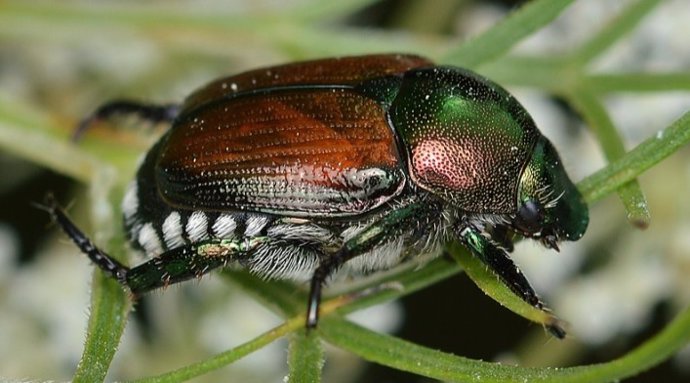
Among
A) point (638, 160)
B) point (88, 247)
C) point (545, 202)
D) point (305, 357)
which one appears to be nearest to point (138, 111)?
point (88, 247)

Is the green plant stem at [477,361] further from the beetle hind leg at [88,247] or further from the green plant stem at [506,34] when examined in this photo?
the green plant stem at [506,34]

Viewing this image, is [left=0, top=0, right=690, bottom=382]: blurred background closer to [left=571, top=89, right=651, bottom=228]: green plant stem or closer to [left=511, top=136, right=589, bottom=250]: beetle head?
[left=571, top=89, right=651, bottom=228]: green plant stem

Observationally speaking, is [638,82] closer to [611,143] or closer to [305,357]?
[611,143]

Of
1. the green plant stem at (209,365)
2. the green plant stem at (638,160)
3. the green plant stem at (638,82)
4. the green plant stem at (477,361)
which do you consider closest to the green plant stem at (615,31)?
the green plant stem at (638,82)

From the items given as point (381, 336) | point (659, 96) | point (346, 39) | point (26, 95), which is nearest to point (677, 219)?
point (659, 96)

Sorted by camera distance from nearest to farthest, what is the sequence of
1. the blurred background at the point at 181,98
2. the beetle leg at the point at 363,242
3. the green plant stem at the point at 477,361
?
the green plant stem at the point at 477,361 → the beetle leg at the point at 363,242 → the blurred background at the point at 181,98

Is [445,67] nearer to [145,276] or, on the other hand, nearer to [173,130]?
[173,130]
